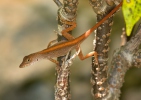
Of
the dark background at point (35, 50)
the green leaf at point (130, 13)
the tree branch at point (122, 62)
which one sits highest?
the dark background at point (35, 50)

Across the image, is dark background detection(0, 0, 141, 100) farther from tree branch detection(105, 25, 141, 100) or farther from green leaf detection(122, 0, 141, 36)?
green leaf detection(122, 0, 141, 36)

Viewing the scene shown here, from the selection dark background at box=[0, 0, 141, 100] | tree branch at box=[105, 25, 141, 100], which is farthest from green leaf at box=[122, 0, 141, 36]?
dark background at box=[0, 0, 141, 100]

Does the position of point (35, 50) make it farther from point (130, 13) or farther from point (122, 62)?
point (130, 13)

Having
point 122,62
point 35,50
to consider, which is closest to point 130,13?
point 122,62

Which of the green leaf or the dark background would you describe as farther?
the dark background

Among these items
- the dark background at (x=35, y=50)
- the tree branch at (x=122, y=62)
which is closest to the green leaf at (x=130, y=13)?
the tree branch at (x=122, y=62)

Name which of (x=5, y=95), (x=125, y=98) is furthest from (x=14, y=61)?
(x=125, y=98)

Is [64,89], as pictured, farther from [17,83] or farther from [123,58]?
[17,83]

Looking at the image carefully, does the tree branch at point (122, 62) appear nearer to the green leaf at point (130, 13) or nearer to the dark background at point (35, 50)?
the green leaf at point (130, 13)

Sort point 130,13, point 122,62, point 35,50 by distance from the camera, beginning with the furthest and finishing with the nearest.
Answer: point 35,50, point 122,62, point 130,13
